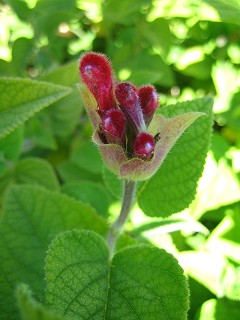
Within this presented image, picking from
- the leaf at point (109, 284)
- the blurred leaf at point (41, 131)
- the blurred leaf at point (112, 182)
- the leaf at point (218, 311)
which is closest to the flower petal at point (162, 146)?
the leaf at point (109, 284)

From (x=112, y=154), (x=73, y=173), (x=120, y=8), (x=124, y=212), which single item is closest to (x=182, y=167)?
(x=124, y=212)

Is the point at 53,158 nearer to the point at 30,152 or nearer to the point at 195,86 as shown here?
the point at 30,152

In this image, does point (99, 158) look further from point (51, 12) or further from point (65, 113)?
point (51, 12)

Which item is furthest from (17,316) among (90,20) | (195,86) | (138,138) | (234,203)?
(90,20)

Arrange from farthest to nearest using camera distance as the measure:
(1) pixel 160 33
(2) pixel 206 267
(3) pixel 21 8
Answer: (1) pixel 160 33, (3) pixel 21 8, (2) pixel 206 267

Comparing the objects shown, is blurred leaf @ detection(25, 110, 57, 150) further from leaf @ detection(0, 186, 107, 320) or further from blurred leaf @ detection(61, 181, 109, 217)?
leaf @ detection(0, 186, 107, 320)

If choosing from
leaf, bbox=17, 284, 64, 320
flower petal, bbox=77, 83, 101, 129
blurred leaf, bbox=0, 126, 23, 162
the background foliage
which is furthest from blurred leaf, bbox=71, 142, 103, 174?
leaf, bbox=17, 284, 64, 320
